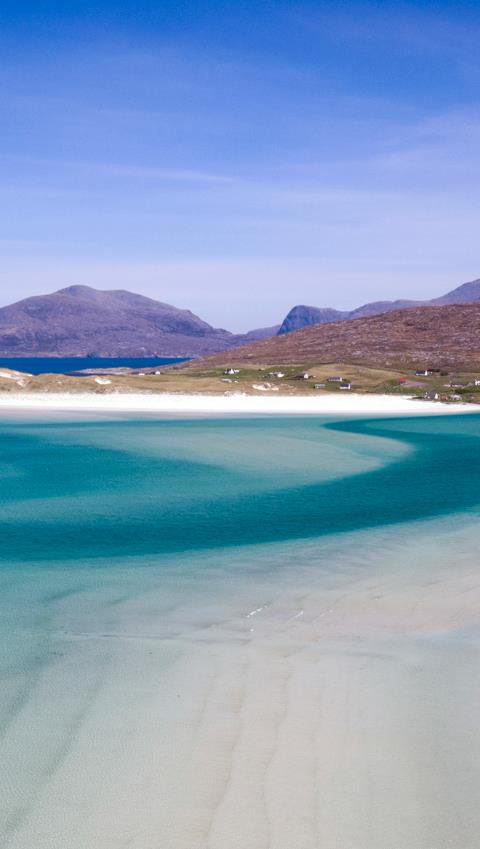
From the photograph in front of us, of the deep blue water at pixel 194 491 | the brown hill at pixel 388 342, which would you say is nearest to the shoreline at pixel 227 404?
the deep blue water at pixel 194 491

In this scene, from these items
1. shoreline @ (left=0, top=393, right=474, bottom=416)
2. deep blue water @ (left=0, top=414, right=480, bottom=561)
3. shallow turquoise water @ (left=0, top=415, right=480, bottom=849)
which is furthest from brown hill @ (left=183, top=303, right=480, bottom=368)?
shallow turquoise water @ (left=0, top=415, right=480, bottom=849)

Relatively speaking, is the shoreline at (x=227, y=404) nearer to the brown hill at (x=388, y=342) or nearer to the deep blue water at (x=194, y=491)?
the deep blue water at (x=194, y=491)

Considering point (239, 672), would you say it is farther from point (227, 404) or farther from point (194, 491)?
point (227, 404)

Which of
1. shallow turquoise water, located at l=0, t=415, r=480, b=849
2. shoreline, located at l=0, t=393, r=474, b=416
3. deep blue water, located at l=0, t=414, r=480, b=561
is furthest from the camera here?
shoreline, located at l=0, t=393, r=474, b=416

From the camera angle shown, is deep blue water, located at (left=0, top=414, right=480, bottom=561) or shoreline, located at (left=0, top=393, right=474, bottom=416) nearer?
deep blue water, located at (left=0, top=414, right=480, bottom=561)

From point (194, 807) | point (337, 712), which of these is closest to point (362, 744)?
point (337, 712)

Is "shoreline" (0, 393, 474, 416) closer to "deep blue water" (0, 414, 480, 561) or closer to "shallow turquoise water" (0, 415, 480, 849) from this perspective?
"deep blue water" (0, 414, 480, 561)

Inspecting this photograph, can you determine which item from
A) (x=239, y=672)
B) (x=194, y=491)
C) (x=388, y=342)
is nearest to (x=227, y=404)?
(x=194, y=491)
